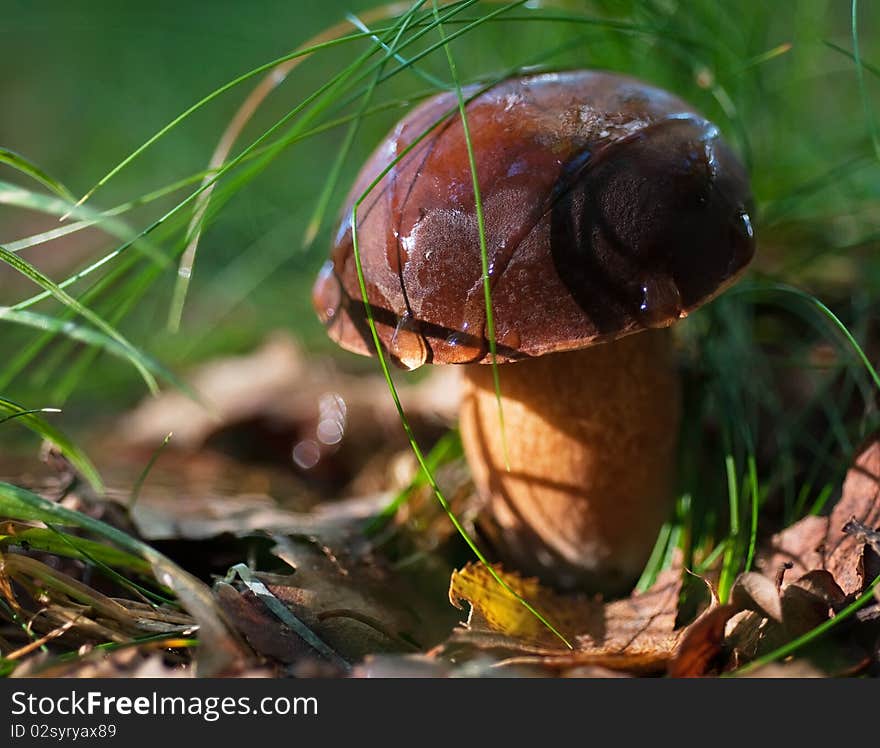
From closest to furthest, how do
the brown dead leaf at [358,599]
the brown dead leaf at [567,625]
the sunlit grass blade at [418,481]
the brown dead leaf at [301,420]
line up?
the brown dead leaf at [567,625], the brown dead leaf at [358,599], the sunlit grass blade at [418,481], the brown dead leaf at [301,420]

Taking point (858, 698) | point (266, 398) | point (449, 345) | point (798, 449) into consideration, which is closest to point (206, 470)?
point (266, 398)

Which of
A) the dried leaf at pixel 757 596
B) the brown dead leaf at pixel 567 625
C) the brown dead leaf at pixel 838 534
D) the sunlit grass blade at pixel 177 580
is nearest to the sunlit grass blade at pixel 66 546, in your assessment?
the sunlit grass blade at pixel 177 580

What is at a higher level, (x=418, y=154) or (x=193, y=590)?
(x=418, y=154)

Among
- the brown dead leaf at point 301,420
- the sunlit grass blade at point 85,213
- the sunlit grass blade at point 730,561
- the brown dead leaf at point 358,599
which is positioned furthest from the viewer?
the brown dead leaf at point 301,420

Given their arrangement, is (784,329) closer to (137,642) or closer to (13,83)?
(137,642)

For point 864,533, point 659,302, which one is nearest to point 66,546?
point 659,302

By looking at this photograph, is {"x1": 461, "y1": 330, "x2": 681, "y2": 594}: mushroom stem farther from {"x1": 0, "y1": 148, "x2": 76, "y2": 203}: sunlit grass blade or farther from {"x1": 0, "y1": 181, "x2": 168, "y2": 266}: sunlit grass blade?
{"x1": 0, "y1": 148, "x2": 76, "y2": 203}: sunlit grass blade

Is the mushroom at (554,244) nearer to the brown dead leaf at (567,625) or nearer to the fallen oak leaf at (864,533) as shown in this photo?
the brown dead leaf at (567,625)

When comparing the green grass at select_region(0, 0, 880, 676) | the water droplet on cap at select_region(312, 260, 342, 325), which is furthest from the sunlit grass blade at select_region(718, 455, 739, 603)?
the water droplet on cap at select_region(312, 260, 342, 325)
